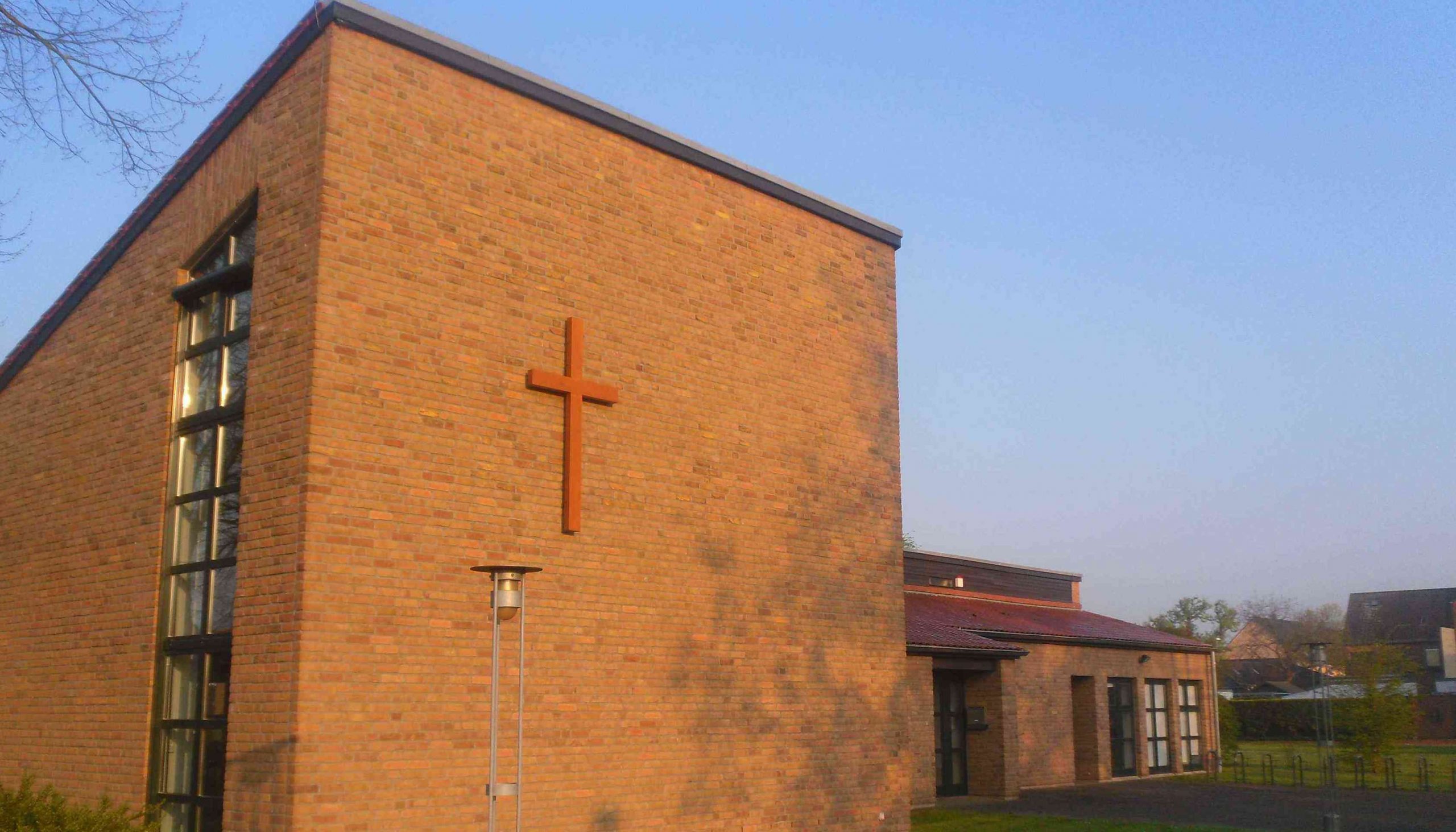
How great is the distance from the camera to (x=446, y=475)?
10.6m

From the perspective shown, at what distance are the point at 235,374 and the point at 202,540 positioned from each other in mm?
1590

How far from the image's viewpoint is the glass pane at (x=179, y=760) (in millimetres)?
10820

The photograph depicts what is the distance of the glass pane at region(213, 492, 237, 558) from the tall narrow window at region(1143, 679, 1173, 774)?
83.2ft

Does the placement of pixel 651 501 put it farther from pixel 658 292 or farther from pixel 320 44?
pixel 320 44

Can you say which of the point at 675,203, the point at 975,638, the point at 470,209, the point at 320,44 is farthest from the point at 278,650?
the point at 975,638

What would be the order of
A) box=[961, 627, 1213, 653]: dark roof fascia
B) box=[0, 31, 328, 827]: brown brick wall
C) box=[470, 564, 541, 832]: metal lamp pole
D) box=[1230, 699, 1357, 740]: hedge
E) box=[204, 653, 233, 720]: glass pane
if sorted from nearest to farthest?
box=[470, 564, 541, 832]: metal lamp pole < box=[0, 31, 328, 827]: brown brick wall < box=[204, 653, 233, 720]: glass pane < box=[961, 627, 1213, 653]: dark roof fascia < box=[1230, 699, 1357, 740]: hedge

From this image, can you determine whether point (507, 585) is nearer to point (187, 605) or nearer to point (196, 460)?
point (187, 605)

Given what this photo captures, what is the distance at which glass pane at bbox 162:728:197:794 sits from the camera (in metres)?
10.8

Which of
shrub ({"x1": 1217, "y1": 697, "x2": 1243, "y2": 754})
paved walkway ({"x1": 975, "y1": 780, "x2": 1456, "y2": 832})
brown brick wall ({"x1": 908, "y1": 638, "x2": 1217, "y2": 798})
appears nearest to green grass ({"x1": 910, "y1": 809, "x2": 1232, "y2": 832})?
paved walkway ({"x1": 975, "y1": 780, "x2": 1456, "y2": 832})

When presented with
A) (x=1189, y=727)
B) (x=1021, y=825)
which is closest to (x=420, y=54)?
(x=1021, y=825)

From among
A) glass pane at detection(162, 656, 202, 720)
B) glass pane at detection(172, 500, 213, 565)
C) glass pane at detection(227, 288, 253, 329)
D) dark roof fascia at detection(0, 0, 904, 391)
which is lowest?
glass pane at detection(162, 656, 202, 720)

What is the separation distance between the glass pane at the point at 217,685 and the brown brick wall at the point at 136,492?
0.68m

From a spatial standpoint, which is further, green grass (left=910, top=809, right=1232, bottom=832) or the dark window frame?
the dark window frame

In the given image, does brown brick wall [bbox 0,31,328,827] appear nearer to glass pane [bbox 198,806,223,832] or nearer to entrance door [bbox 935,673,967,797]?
glass pane [bbox 198,806,223,832]
